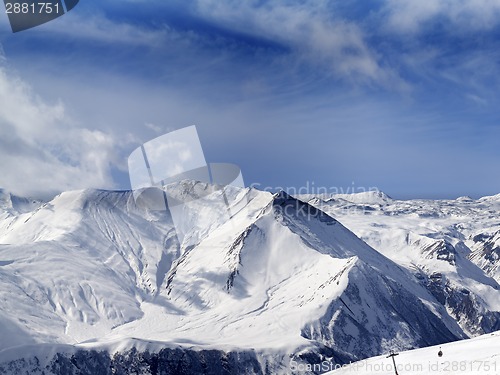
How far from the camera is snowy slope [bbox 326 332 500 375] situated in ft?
288

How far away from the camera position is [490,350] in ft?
331

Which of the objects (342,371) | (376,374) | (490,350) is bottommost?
(342,371)

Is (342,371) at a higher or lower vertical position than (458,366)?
lower

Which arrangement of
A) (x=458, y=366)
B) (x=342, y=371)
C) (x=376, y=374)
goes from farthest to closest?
(x=342, y=371) → (x=376, y=374) → (x=458, y=366)

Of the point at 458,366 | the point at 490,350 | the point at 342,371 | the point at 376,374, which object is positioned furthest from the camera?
the point at 342,371

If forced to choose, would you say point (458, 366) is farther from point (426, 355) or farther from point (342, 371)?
point (342, 371)

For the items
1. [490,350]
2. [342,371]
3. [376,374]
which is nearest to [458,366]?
[490,350]

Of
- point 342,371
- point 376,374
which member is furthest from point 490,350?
point 342,371

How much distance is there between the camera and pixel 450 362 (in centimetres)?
9862

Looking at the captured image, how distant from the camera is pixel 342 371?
13675 centimetres

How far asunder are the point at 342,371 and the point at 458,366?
46.9m

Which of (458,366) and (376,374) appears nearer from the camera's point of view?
(458,366)

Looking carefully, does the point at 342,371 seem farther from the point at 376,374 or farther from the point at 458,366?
the point at 458,366

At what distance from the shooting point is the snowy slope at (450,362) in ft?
288
